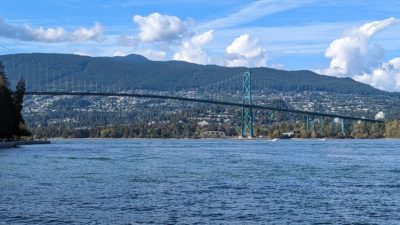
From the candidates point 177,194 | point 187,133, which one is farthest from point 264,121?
point 177,194

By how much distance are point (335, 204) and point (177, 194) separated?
4.97 meters

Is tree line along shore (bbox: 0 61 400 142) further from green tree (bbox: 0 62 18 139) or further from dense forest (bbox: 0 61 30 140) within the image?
green tree (bbox: 0 62 18 139)

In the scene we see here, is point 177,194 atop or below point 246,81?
below

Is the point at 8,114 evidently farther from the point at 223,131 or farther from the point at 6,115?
the point at 223,131

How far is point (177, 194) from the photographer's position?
75.4ft

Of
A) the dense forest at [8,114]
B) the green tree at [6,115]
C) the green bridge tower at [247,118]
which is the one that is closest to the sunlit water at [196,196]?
the green tree at [6,115]

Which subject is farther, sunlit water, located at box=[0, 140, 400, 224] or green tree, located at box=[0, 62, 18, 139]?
green tree, located at box=[0, 62, 18, 139]

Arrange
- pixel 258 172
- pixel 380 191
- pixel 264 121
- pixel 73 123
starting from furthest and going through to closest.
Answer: pixel 73 123
pixel 264 121
pixel 258 172
pixel 380 191

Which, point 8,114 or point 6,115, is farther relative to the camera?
point 8,114

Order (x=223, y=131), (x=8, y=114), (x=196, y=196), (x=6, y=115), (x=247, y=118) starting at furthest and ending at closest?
(x=223, y=131), (x=247, y=118), (x=8, y=114), (x=6, y=115), (x=196, y=196)

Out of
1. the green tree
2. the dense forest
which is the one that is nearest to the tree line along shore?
the dense forest

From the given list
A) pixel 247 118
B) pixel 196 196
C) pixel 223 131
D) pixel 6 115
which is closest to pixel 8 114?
pixel 6 115

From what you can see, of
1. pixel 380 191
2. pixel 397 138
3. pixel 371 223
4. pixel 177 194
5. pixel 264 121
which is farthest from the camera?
pixel 264 121

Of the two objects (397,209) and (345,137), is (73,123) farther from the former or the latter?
(397,209)
